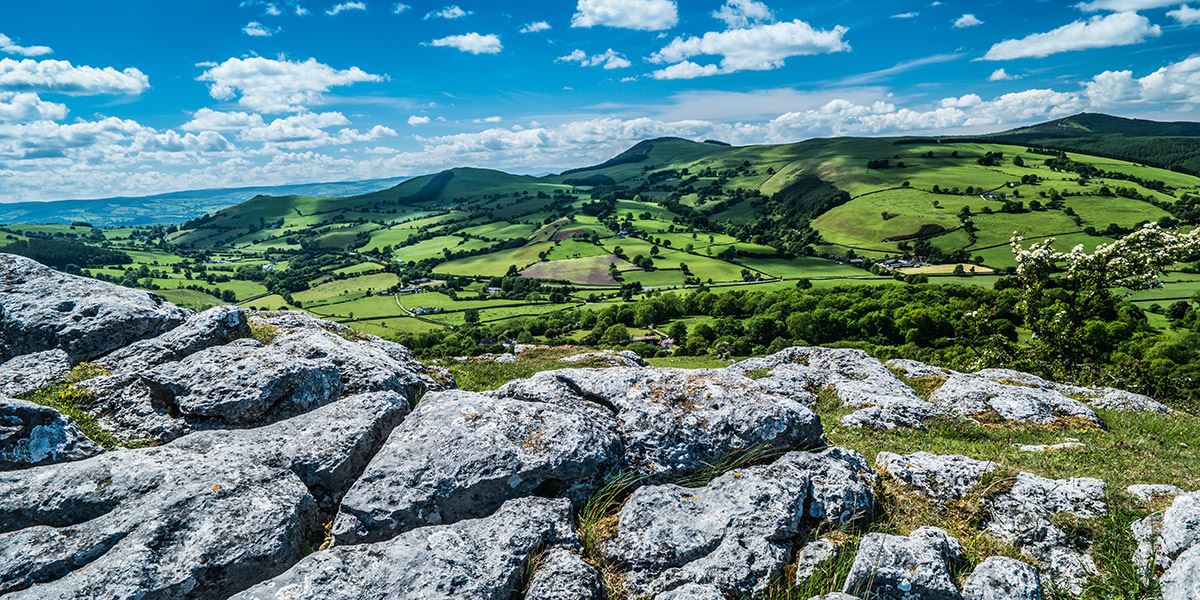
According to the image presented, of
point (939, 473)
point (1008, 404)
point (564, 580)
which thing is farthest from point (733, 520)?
point (1008, 404)

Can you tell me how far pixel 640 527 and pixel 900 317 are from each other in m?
112

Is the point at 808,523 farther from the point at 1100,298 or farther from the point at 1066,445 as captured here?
the point at 1100,298

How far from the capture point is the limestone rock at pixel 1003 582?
29.2 feet

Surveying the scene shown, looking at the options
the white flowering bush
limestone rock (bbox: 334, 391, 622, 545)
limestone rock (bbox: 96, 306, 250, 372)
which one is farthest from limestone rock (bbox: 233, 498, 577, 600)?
the white flowering bush

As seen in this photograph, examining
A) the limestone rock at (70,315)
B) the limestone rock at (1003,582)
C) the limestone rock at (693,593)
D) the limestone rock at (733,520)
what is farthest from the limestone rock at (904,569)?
the limestone rock at (70,315)

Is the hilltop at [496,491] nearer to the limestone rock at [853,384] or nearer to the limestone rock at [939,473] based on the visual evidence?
the limestone rock at [939,473]

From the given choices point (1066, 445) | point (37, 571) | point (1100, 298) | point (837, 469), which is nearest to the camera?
point (37, 571)

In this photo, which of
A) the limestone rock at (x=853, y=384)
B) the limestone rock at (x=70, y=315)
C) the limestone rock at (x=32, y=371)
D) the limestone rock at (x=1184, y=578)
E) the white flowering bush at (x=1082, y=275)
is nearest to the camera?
the limestone rock at (x=1184, y=578)

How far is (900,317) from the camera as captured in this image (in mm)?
107250

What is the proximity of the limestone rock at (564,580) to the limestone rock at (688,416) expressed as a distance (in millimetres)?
2886

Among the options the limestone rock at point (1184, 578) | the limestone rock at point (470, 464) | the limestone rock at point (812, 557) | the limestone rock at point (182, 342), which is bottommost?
the limestone rock at point (812, 557)

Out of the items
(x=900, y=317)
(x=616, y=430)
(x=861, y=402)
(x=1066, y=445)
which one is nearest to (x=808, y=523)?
(x=616, y=430)

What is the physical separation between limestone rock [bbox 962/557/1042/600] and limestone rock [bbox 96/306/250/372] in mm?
19031

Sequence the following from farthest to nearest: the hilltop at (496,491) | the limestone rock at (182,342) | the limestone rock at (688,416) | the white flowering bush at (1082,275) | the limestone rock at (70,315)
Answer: the white flowering bush at (1082,275) < the limestone rock at (70,315) < the limestone rock at (182,342) < the limestone rock at (688,416) < the hilltop at (496,491)
